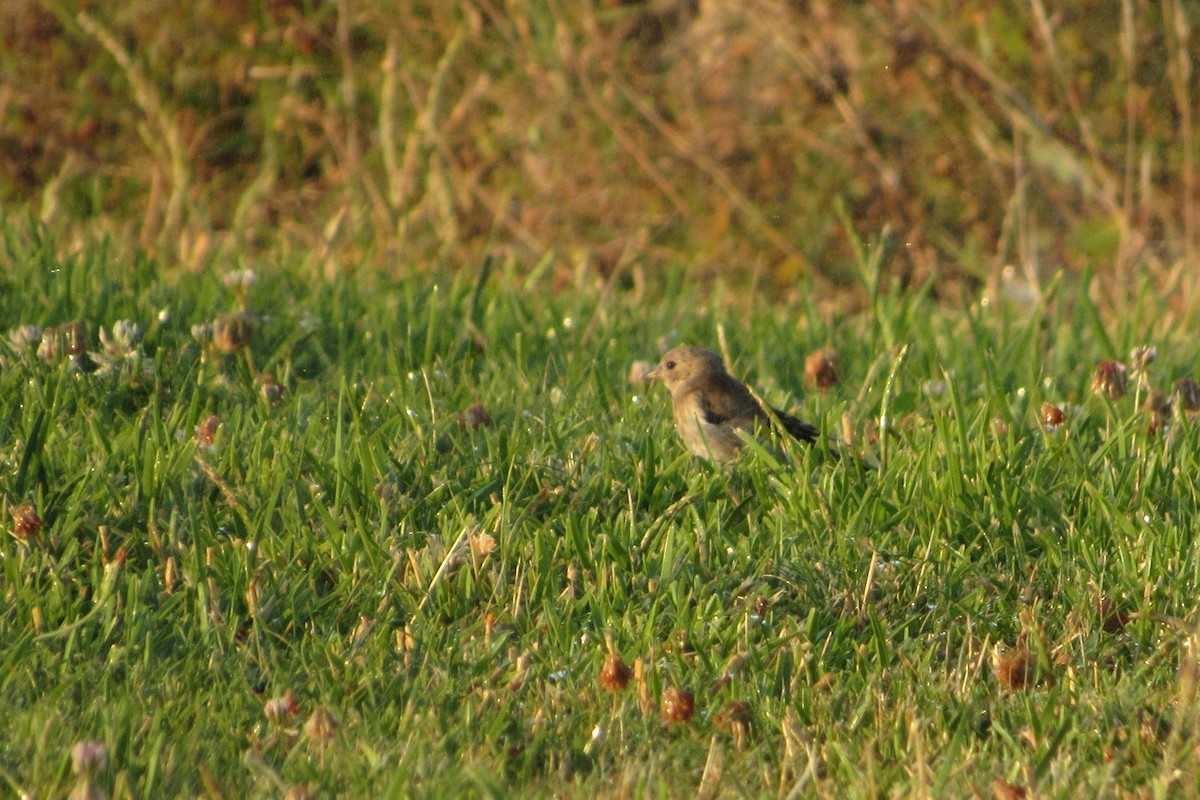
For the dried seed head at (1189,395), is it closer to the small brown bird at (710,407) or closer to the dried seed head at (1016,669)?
the small brown bird at (710,407)

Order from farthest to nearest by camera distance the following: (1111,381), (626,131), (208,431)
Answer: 1. (626,131)
2. (1111,381)
3. (208,431)

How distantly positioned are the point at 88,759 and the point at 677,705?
1061 mm

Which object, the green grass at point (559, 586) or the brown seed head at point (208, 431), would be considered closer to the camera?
the green grass at point (559, 586)

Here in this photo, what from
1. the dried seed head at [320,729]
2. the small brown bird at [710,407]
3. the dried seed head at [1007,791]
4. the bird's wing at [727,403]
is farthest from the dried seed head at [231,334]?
the dried seed head at [1007,791]

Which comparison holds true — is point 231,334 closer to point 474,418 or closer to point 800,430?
point 474,418

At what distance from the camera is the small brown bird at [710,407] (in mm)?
4457

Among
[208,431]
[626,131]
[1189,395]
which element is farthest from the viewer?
[626,131]

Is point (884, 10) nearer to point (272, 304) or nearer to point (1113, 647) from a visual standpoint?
point (272, 304)

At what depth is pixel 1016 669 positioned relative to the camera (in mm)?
3406

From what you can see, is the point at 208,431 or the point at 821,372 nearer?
the point at 208,431

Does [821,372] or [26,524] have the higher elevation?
[26,524]

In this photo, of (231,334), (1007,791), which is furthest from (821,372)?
(1007,791)

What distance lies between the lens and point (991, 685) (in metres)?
3.43

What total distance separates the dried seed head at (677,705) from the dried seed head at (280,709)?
691 millimetres
